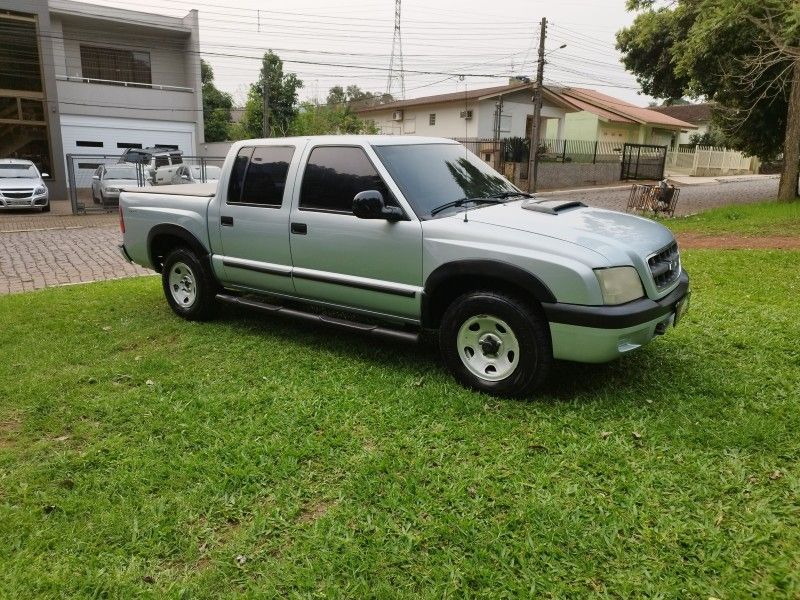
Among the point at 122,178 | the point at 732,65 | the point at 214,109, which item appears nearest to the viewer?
the point at 732,65

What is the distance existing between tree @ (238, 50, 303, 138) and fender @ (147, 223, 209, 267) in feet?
122

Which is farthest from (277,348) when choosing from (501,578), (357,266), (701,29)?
(701,29)

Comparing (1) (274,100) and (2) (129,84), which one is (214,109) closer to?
(1) (274,100)

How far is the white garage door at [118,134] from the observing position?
27719 mm

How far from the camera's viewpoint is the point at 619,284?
3.99 m

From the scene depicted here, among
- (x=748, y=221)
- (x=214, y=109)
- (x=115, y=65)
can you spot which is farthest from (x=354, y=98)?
(x=748, y=221)

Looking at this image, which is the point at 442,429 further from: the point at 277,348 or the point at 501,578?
the point at 277,348

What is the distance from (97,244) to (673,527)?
12.5 metres

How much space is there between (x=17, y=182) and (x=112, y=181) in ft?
8.58

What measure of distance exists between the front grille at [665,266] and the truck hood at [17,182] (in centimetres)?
1958

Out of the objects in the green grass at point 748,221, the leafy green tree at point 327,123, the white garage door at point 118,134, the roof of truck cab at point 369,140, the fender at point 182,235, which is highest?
the leafy green tree at point 327,123

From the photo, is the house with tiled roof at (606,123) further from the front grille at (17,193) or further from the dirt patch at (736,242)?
the front grille at (17,193)

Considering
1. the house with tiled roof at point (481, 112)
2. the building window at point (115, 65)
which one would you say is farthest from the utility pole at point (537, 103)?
the building window at point (115, 65)

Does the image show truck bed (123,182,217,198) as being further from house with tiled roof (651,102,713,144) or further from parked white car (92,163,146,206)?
house with tiled roof (651,102,713,144)
